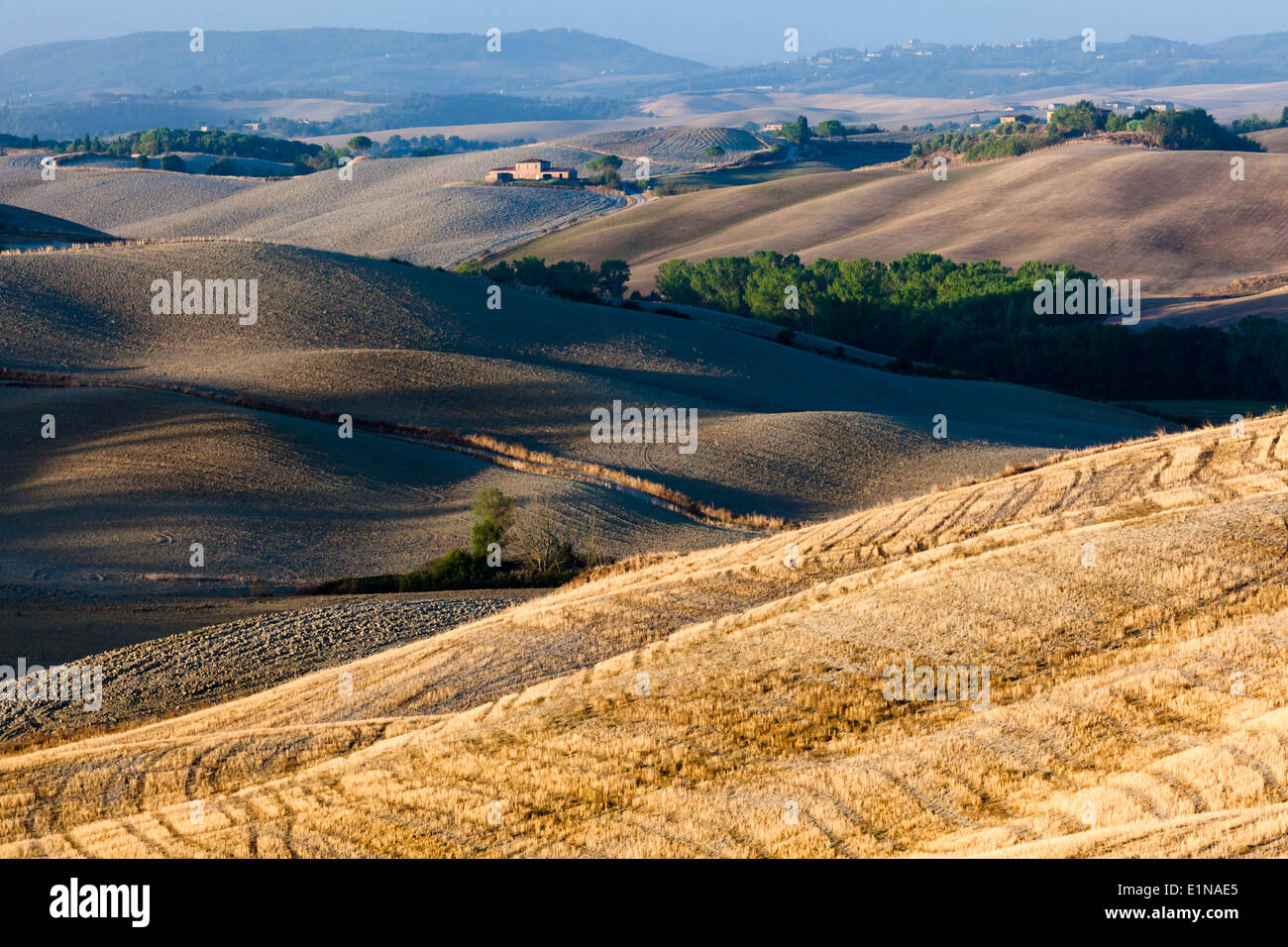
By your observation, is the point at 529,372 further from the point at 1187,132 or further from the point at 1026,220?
the point at 1187,132

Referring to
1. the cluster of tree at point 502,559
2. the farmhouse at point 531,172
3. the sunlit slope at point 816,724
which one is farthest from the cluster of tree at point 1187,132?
the sunlit slope at point 816,724

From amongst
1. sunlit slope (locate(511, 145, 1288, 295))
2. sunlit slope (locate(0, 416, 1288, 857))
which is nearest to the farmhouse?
sunlit slope (locate(511, 145, 1288, 295))

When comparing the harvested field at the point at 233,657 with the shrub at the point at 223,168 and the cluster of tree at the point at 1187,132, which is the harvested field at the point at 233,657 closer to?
the cluster of tree at the point at 1187,132

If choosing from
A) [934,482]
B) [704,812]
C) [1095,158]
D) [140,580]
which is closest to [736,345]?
[934,482]

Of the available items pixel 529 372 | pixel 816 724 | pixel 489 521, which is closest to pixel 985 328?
pixel 529 372

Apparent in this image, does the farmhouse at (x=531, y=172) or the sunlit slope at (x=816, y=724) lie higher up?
the farmhouse at (x=531, y=172)
